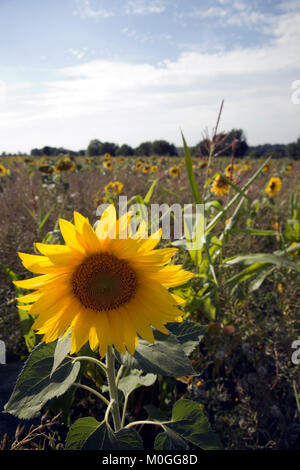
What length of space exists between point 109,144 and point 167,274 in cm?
1838

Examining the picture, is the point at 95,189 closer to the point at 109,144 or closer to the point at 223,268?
the point at 223,268

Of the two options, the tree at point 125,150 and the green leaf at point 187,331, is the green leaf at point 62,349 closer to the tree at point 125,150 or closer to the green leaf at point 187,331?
the green leaf at point 187,331

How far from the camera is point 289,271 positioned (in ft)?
6.14

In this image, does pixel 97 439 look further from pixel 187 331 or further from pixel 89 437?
pixel 187 331

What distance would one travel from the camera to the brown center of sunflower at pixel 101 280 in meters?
0.76

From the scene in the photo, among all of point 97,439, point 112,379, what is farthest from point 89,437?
point 112,379

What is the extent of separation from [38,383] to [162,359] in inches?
13.6

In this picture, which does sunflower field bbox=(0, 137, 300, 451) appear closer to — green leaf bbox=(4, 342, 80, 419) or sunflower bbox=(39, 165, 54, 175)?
green leaf bbox=(4, 342, 80, 419)

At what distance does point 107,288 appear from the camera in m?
0.77

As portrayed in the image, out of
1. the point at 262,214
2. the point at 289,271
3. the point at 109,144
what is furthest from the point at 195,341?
the point at 109,144

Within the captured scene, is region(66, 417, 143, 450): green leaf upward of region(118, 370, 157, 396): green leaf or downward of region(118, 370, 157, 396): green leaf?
upward

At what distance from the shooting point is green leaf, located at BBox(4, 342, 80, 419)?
782 millimetres

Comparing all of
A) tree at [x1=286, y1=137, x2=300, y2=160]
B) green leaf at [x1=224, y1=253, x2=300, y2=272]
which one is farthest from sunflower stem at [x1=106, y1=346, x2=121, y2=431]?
tree at [x1=286, y1=137, x2=300, y2=160]

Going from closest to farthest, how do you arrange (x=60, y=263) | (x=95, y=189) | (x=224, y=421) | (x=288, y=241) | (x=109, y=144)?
(x=60, y=263) → (x=224, y=421) → (x=288, y=241) → (x=95, y=189) → (x=109, y=144)
